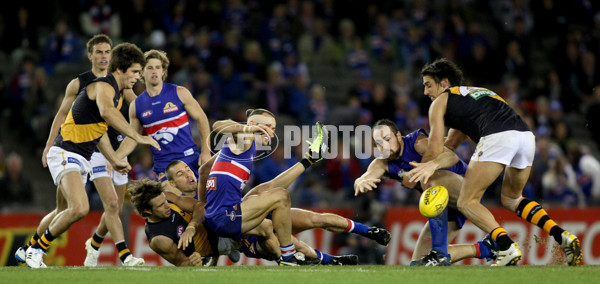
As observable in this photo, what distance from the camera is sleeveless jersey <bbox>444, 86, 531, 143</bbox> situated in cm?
833

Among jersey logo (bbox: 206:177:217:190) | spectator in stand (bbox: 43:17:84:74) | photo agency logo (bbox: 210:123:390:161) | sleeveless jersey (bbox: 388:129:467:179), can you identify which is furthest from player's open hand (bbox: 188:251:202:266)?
spectator in stand (bbox: 43:17:84:74)

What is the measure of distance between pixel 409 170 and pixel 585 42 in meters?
9.82

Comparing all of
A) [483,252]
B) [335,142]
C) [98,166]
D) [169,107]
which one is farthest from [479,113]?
[335,142]

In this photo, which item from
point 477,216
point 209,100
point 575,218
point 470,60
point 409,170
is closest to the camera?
point 477,216

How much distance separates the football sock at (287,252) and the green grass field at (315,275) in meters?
0.74

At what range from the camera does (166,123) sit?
386 inches

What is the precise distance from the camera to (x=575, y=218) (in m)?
13.5

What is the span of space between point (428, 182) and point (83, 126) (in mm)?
3620

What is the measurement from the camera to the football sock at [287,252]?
888cm

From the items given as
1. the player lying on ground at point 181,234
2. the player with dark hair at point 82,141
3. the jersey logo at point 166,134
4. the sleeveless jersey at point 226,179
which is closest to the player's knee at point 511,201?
the player lying on ground at point 181,234

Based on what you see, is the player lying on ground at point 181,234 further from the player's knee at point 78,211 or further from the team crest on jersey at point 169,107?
the team crest on jersey at point 169,107

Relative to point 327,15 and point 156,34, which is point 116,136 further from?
point 327,15

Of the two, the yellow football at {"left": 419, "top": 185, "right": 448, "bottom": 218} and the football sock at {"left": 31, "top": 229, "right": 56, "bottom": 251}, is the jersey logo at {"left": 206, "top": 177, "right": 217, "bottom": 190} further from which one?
the yellow football at {"left": 419, "top": 185, "right": 448, "bottom": 218}

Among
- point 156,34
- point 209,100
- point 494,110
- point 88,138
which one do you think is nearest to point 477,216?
point 494,110
